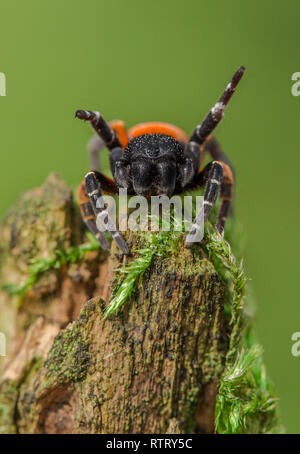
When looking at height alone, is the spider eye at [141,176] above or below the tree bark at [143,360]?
above

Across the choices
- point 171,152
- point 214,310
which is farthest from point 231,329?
point 171,152

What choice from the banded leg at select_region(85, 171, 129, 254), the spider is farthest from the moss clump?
the banded leg at select_region(85, 171, 129, 254)

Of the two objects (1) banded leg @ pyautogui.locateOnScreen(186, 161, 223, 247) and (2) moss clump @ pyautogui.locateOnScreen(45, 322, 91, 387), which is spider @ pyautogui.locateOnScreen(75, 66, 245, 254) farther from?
(2) moss clump @ pyautogui.locateOnScreen(45, 322, 91, 387)

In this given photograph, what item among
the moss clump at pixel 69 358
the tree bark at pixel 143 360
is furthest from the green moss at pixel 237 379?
the moss clump at pixel 69 358

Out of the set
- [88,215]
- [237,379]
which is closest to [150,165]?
[88,215]

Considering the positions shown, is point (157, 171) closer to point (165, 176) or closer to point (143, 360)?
point (165, 176)

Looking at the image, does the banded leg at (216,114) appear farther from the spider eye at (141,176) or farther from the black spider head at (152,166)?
the spider eye at (141,176)
